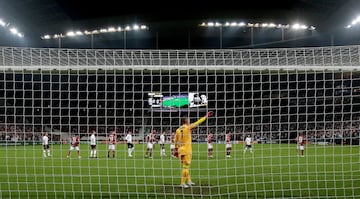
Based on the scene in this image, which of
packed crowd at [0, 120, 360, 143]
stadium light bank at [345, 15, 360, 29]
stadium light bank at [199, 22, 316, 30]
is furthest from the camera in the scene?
stadium light bank at [199, 22, 316, 30]

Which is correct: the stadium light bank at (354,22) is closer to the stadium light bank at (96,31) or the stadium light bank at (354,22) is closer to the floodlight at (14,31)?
the stadium light bank at (96,31)

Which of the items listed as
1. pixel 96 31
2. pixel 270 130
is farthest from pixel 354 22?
pixel 96 31

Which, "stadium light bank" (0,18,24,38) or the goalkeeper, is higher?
"stadium light bank" (0,18,24,38)

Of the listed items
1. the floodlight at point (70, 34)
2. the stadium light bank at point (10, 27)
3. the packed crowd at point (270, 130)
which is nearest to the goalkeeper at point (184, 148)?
the packed crowd at point (270, 130)

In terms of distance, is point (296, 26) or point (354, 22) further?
point (296, 26)

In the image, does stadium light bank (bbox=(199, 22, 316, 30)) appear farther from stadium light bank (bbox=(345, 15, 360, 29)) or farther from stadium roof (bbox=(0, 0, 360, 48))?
stadium light bank (bbox=(345, 15, 360, 29))

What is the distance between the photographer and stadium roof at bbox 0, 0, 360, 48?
1107 inches

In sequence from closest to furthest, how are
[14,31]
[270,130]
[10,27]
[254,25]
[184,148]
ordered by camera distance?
[184,148], [270,130], [10,27], [14,31], [254,25]

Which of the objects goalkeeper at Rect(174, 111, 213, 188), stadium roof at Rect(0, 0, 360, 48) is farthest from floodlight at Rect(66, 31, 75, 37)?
goalkeeper at Rect(174, 111, 213, 188)

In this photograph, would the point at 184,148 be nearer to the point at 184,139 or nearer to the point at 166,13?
the point at 184,139

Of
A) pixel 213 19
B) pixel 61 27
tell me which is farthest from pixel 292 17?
pixel 61 27

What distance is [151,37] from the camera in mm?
34781

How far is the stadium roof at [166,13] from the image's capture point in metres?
28.1

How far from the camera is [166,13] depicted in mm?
30234
